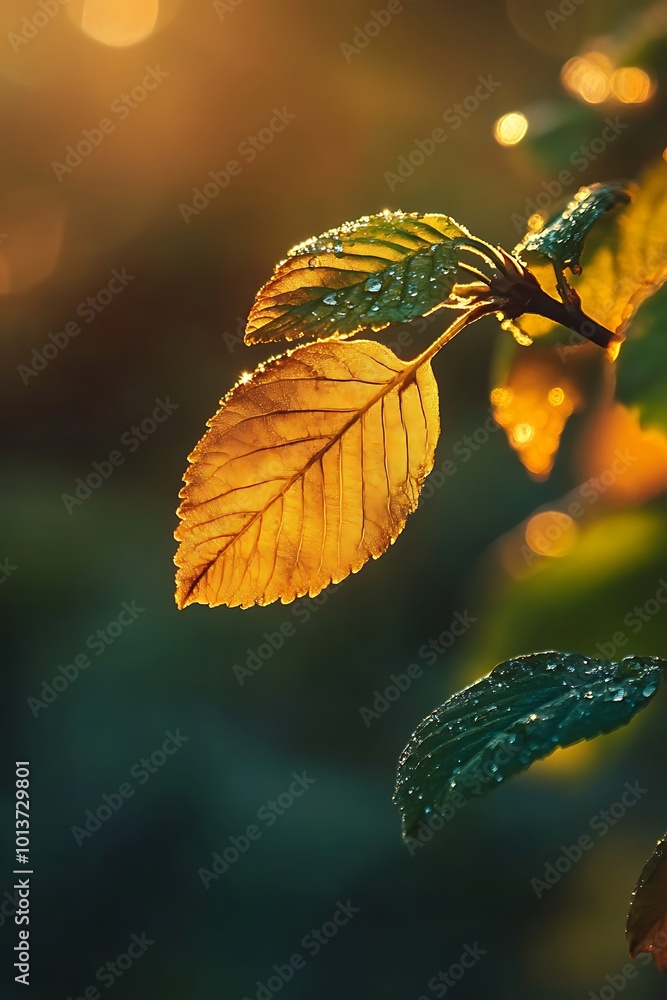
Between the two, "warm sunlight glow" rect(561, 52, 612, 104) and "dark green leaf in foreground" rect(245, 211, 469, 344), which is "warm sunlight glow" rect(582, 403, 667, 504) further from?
"warm sunlight glow" rect(561, 52, 612, 104)

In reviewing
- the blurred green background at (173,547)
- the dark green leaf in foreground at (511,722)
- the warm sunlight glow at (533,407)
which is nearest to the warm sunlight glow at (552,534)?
the warm sunlight glow at (533,407)

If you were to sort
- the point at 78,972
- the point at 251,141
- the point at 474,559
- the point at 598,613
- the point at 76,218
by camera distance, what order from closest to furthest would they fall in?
the point at 598,613, the point at 78,972, the point at 474,559, the point at 251,141, the point at 76,218

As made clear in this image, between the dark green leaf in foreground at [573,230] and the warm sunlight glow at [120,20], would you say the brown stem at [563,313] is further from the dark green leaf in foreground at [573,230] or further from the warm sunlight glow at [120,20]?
the warm sunlight glow at [120,20]

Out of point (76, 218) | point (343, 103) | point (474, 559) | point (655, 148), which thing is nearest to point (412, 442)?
point (655, 148)

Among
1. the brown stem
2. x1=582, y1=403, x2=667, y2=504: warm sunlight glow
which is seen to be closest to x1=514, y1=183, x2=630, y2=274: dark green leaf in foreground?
the brown stem

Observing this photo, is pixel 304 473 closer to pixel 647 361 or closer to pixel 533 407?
pixel 647 361

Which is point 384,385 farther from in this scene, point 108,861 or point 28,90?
point 28,90


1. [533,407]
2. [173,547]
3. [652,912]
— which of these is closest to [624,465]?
[533,407]
